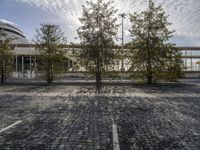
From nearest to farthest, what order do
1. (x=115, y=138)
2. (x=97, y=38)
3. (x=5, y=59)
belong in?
(x=115, y=138) < (x=97, y=38) < (x=5, y=59)

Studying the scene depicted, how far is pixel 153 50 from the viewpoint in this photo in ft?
78.6

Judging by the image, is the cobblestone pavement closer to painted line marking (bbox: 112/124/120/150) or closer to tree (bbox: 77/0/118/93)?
painted line marking (bbox: 112/124/120/150)

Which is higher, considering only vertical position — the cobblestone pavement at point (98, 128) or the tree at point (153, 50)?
the tree at point (153, 50)

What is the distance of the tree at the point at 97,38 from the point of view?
2223 centimetres

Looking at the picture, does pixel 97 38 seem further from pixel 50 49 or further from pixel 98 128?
pixel 98 128

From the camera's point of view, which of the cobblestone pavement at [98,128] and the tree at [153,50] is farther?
the tree at [153,50]

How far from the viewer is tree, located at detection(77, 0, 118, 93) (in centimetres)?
2223

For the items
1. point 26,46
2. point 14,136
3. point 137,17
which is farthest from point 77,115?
point 26,46

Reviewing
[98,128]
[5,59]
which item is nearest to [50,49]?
[5,59]

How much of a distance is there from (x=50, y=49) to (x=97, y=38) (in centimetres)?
625

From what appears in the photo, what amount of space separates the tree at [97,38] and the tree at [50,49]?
4649 mm

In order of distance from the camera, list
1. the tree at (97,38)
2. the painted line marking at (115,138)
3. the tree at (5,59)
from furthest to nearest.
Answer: the tree at (5,59) → the tree at (97,38) → the painted line marking at (115,138)

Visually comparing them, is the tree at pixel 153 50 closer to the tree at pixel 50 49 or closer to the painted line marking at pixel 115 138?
the tree at pixel 50 49

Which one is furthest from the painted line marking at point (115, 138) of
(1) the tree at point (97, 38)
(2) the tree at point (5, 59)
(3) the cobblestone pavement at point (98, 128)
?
(2) the tree at point (5, 59)
